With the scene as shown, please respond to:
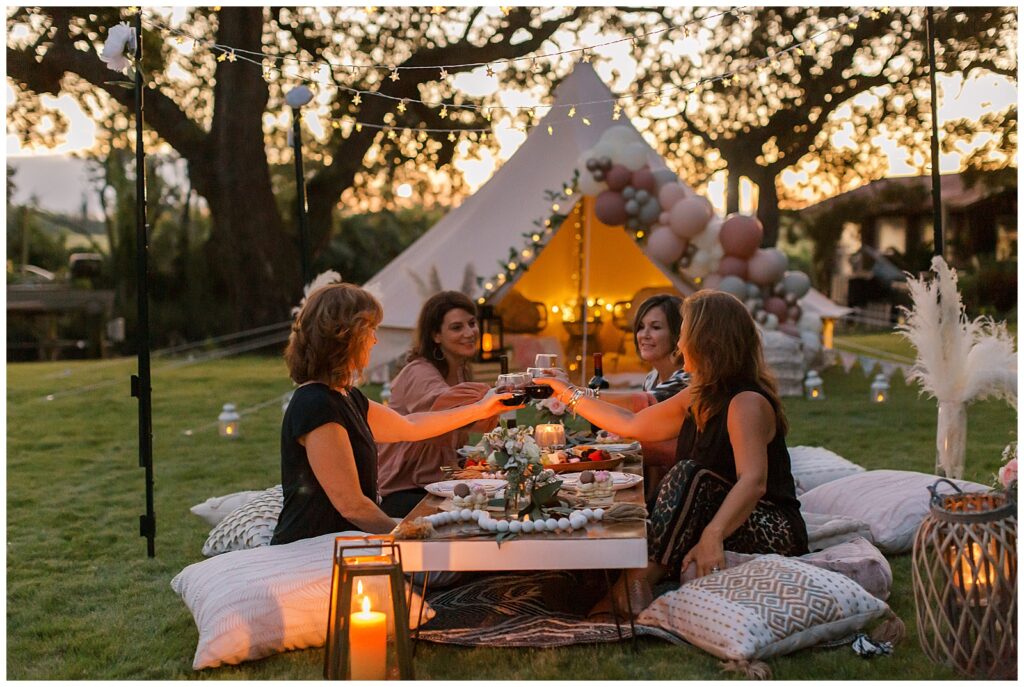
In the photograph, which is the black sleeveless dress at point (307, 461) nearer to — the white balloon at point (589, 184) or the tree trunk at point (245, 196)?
the white balloon at point (589, 184)

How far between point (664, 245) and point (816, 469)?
393cm

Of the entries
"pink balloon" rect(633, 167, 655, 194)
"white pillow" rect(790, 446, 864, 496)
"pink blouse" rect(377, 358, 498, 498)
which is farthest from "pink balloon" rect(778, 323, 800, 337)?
"pink blouse" rect(377, 358, 498, 498)

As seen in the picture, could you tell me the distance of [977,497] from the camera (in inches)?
120

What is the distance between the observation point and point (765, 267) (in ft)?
30.9

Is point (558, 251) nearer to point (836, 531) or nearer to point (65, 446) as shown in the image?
point (65, 446)

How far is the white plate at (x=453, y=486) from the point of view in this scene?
335 cm

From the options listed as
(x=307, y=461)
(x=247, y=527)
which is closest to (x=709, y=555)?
(x=307, y=461)

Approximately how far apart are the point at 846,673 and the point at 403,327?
7189 millimetres

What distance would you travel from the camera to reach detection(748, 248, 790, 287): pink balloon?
942 cm

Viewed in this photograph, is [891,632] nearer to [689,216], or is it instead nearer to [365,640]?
[365,640]

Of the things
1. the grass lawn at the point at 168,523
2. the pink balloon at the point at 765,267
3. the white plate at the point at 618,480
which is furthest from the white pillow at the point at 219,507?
the pink balloon at the point at 765,267

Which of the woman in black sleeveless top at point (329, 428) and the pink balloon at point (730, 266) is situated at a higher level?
the pink balloon at point (730, 266)

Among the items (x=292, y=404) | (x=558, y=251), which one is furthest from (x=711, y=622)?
(x=558, y=251)

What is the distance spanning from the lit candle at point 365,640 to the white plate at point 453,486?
0.64 m
